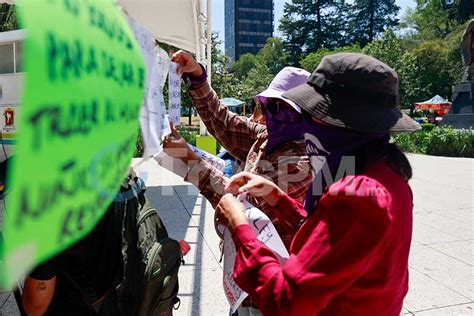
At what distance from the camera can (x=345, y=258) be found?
113 cm

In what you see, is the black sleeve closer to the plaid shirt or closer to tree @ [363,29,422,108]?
the plaid shirt

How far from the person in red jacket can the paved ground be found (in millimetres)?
1008

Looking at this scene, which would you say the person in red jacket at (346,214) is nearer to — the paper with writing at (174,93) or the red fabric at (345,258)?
the red fabric at (345,258)

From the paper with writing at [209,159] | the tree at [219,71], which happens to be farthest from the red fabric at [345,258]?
the tree at [219,71]

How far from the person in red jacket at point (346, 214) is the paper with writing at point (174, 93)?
2.60 ft

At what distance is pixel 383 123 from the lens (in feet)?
4.18

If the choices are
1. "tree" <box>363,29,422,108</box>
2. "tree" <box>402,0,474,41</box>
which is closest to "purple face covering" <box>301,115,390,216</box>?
"tree" <box>363,29,422,108</box>

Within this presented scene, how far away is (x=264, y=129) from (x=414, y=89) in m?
42.0

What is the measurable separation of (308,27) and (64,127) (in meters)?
67.0

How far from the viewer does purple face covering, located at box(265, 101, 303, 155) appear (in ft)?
6.66

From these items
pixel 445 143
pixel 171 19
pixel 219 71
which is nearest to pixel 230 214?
pixel 171 19

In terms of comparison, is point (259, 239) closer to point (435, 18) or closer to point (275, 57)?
point (435, 18)

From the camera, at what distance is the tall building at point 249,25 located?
109 m

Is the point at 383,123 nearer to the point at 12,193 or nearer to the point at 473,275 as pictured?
the point at 12,193
